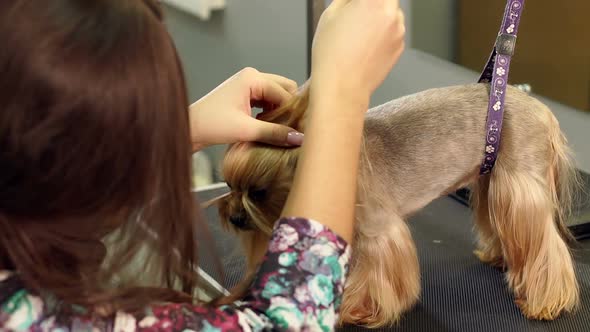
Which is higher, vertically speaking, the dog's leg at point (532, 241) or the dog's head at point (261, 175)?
the dog's head at point (261, 175)

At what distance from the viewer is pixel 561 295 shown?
3.06 feet

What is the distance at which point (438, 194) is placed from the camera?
0.97 m

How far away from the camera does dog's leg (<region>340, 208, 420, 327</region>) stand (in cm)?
92

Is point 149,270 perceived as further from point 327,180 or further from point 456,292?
point 456,292

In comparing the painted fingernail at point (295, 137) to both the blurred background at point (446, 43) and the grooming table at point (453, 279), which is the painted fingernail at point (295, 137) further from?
the blurred background at point (446, 43)

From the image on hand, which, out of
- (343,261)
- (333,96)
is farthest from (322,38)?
(343,261)

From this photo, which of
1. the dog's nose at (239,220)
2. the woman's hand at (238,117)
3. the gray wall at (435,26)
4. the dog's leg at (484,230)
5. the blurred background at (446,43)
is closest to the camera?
the woman's hand at (238,117)

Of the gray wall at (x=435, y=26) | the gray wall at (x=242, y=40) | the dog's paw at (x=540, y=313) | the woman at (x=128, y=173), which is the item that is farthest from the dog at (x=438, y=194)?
the gray wall at (x=242, y=40)

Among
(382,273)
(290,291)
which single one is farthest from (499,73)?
(290,291)

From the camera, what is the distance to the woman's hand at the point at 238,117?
2.51 ft

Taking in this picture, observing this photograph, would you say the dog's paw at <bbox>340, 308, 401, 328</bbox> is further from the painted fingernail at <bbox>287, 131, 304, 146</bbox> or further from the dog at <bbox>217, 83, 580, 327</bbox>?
the painted fingernail at <bbox>287, 131, 304, 146</bbox>

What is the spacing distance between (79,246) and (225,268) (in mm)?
579

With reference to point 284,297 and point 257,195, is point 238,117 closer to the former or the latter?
point 257,195

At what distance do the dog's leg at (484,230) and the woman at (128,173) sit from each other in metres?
0.46
